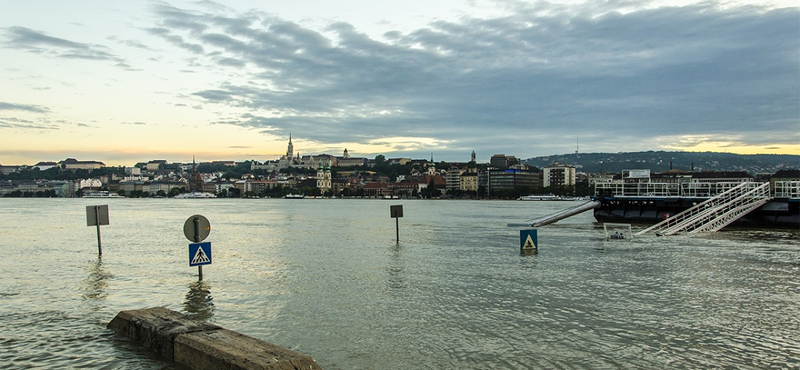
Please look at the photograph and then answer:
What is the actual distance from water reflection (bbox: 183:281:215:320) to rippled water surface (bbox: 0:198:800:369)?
0.06 m

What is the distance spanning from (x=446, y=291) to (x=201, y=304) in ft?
19.7

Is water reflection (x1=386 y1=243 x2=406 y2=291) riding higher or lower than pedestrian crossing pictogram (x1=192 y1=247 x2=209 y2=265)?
lower

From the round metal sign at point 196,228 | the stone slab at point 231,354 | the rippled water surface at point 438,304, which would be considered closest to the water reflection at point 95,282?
the rippled water surface at point 438,304

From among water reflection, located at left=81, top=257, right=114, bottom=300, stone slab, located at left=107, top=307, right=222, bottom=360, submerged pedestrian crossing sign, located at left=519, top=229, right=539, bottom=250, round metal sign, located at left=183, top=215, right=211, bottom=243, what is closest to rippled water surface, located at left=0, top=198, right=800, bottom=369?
water reflection, located at left=81, top=257, right=114, bottom=300

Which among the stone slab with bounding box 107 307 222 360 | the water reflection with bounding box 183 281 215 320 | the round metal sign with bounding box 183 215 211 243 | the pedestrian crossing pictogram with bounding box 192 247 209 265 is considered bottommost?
the water reflection with bounding box 183 281 215 320

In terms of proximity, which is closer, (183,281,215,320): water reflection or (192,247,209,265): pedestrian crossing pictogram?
(183,281,215,320): water reflection

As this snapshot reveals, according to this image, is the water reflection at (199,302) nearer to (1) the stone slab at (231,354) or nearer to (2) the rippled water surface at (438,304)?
(2) the rippled water surface at (438,304)

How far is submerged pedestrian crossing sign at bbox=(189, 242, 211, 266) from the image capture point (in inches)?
543

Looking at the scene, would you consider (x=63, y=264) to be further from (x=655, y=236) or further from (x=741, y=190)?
(x=741, y=190)

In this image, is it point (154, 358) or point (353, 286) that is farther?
point (353, 286)

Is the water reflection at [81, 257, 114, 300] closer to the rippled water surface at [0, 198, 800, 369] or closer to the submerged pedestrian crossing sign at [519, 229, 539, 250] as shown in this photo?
the rippled water surface at [0, 198, 800, 369]

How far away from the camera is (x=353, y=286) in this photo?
1595 centimetres

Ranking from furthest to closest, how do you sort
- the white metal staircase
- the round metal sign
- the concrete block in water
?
1. the white metal staircase
2. the round metal sign
3. the concrete block in water

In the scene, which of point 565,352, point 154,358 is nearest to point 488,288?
point 565,352
